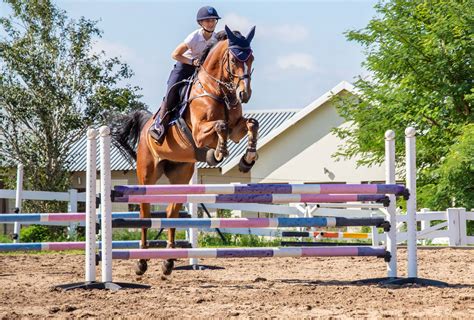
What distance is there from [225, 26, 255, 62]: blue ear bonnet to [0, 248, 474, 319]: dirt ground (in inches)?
79.5

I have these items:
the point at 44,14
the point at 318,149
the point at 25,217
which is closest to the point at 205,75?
the point at 25,217

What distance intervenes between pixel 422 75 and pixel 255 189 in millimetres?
17794

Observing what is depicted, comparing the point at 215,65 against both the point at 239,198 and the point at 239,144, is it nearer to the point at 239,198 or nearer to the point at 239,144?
the point at 239,198

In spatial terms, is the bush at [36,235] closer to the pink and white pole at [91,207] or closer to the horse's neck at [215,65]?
the horse's neck at [215,65]

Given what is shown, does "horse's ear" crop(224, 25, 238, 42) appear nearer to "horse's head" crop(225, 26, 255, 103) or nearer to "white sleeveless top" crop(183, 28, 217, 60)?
"horse's head" crop(225, 26, 255, 103)

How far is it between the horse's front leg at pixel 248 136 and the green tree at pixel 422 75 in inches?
610

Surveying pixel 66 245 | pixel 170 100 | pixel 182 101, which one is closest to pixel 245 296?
pixel 182 101

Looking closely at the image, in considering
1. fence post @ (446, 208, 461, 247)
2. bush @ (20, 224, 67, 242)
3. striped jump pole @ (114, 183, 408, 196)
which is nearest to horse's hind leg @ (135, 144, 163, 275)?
striped jump pole @ (114, 183, 408, 196)

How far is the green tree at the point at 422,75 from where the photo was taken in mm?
23859

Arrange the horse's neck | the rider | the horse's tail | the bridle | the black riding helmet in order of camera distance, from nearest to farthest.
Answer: the bridle, the horse's neck, the black riding helmet, the rider, the horse's tail

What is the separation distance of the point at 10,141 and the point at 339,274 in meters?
16.5

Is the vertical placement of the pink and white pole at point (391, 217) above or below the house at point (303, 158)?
below

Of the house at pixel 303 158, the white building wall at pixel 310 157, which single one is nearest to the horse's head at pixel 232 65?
the house at pixel 303 158

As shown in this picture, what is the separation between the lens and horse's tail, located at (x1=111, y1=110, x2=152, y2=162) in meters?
10.6
